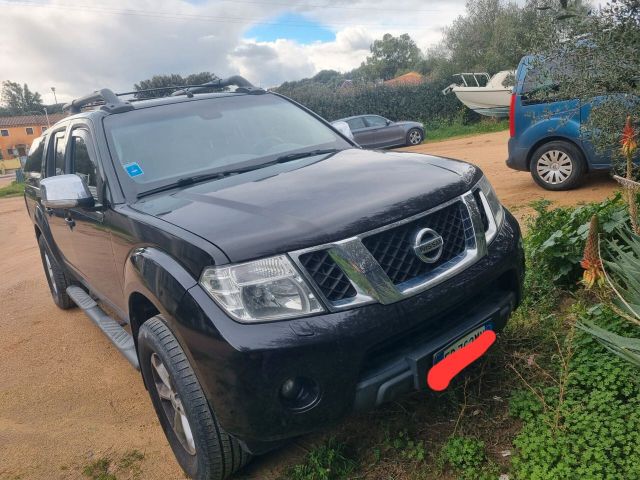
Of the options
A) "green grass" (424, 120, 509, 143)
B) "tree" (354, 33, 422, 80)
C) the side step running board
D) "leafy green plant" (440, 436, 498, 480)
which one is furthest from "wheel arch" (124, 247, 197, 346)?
"tree" (354, 33, 422, 80)

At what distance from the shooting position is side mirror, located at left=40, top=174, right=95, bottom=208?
10.1ft

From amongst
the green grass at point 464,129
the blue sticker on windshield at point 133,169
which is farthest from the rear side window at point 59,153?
the green grass at point 464,129

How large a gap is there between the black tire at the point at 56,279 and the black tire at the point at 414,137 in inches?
606

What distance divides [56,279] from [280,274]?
13.7ft

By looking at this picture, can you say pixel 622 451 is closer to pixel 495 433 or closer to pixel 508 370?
pixel 495 433

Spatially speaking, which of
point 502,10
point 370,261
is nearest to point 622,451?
point 370,261

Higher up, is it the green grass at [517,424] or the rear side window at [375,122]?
the rear side window at [375,122]

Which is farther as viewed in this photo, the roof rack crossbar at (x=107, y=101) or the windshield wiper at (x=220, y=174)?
the roof rack crossbar at (x=107, y=101)

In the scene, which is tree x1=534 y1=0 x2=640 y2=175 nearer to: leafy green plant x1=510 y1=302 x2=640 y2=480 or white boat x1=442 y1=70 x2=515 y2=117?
leafy green plant x1=510 y1=302 x2=640 y2=480

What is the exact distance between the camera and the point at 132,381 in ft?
12.7

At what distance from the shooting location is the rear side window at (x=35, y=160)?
17.0 feet

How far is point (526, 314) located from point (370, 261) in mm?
1768

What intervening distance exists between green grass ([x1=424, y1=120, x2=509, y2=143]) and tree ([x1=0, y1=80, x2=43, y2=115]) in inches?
3402

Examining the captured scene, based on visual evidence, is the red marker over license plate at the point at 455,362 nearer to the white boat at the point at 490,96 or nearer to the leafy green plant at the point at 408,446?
the leafy green plant at the point at 408,446
